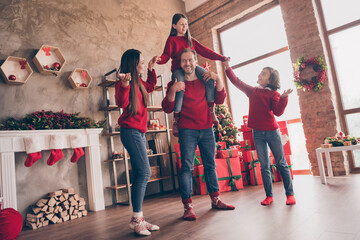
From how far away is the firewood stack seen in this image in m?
2.88

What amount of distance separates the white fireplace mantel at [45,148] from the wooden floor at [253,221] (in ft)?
1.16

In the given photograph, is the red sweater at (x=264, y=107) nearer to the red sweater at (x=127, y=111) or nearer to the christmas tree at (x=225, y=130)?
the red sweater at (x=127, y=111)

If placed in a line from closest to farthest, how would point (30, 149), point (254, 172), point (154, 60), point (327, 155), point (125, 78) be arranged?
point (125, 78), point (154, 60), point (30, 149), point (327, 155), point (254, 172)

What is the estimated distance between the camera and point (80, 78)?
385cm

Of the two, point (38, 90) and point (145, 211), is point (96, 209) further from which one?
point (38, 90)

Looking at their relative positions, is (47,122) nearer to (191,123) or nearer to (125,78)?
(125,78)

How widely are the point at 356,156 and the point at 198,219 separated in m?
3.27

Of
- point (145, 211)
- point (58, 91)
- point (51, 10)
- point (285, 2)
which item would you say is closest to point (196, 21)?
point (285, 2)

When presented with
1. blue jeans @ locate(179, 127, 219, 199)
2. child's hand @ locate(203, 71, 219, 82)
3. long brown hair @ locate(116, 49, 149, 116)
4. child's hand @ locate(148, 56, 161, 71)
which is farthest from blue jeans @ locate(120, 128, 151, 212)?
child's hand @ locate(203, 71, 219, 82)

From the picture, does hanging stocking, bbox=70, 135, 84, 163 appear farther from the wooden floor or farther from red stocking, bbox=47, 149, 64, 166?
the wooden floor

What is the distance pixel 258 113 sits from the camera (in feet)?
8.35

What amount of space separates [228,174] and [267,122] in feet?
4.66

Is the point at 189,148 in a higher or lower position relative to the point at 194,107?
lower

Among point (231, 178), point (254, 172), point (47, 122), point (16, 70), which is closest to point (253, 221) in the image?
point (231, 178)
